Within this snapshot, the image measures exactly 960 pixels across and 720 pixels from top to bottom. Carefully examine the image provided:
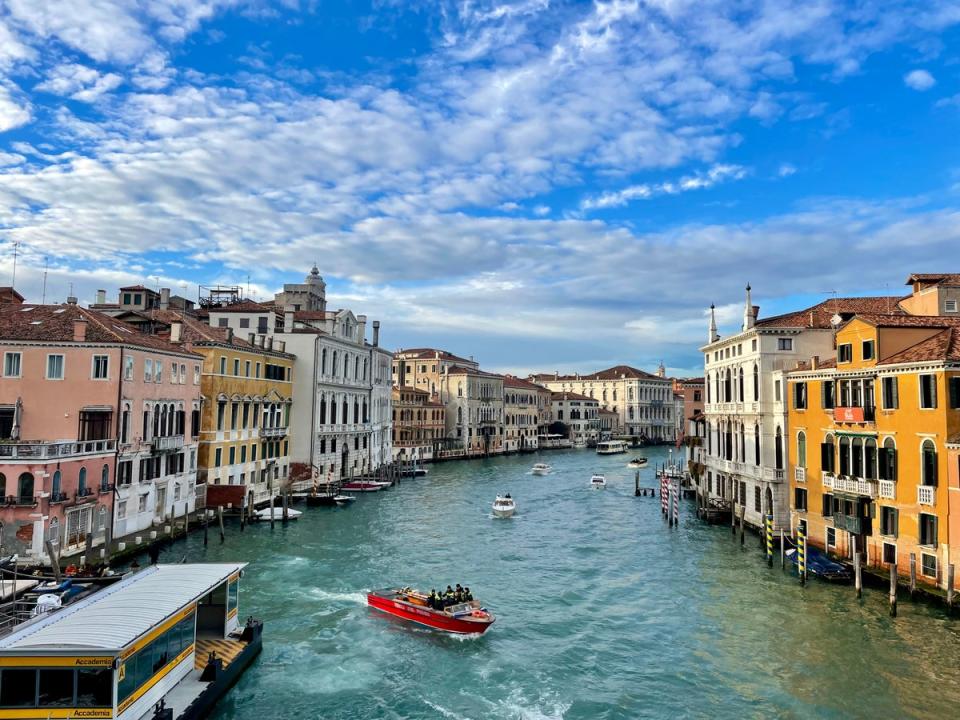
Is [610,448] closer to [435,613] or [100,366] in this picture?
[100,366]

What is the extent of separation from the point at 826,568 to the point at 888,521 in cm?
271

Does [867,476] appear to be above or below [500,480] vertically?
above

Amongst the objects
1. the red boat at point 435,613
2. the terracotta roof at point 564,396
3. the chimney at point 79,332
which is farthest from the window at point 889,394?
the terracotta roof at point 564,396

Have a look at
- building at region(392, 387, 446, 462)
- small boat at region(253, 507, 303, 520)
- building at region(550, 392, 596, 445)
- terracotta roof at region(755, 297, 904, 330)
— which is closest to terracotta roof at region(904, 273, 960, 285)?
terracotta roof at region(755, 297, 904, 330)

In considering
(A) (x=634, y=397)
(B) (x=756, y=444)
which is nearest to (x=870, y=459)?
(B) (x=756, y=444)

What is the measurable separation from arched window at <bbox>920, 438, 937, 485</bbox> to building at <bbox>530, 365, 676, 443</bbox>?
9877 centimetres

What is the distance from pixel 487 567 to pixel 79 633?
17.1 meters

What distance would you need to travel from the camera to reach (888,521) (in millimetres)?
→ 21500

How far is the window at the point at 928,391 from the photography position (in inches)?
781

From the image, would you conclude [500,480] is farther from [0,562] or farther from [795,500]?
[0,562]

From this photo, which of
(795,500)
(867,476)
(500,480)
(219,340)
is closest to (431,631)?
(867,476)

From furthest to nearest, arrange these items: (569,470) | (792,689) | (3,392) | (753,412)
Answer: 1. (569,470)
2. (753,412)
3. (3,392)
4. (792,689)

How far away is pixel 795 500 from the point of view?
91.0 feet

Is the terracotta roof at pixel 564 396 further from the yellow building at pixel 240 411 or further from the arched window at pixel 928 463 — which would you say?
the arched window at pixel 928 463
